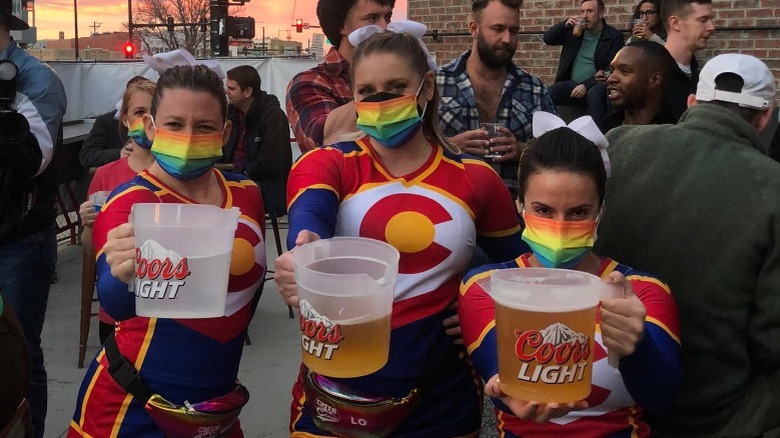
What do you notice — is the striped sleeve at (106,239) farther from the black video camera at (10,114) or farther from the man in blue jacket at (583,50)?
the man in blue jacket at (583,50)

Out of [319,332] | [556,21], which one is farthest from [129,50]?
[319,332]

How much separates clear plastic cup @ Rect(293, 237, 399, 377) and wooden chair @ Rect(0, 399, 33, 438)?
84 centimetres

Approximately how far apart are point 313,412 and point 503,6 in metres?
2.20

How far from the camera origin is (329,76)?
3.01 m

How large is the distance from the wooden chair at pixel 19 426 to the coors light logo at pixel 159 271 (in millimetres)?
532

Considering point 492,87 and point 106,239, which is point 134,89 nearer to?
point 492,87

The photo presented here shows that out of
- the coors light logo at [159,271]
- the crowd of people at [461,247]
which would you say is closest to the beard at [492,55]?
the crowd of people at [461,247]

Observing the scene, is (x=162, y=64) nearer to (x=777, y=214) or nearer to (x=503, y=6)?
(x=503, y=6)

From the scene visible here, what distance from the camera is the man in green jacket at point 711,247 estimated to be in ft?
6.75

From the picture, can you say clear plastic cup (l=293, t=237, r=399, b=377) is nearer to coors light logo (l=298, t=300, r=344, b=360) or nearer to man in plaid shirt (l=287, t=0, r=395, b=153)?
coors light logo (l=298, t=300, r=344, b=360)

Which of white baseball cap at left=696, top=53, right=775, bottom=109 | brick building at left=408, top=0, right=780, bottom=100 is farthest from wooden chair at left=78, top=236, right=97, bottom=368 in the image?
brick building at left=408, top=0, right=780, bottom=100

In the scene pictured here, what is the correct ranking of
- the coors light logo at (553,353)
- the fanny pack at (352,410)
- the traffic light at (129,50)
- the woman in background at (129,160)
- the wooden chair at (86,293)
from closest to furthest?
the coors light logo at (553,353)
the fanny pack at (352,410)
the woman in background at (129,160)
the wooden chair at (86,293)
the traffic light at (129,50)

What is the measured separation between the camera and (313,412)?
207 centimetres

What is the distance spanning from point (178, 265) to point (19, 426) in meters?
0.71
